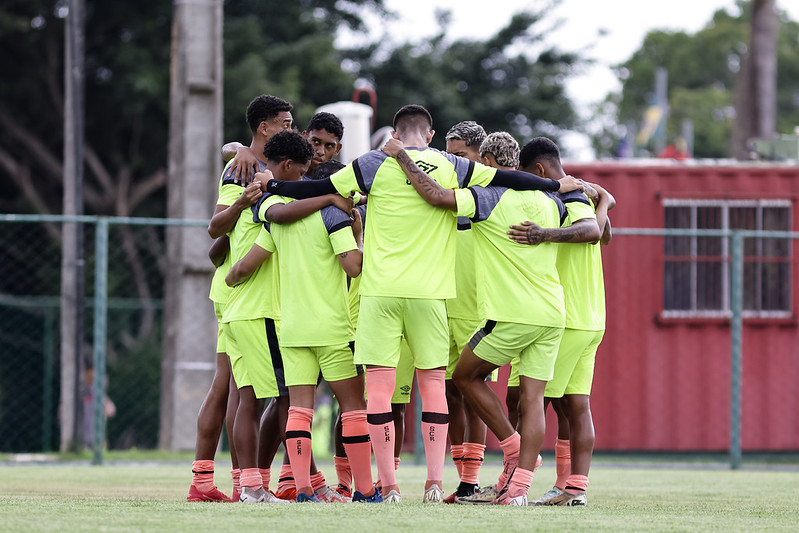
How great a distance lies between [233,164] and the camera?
688 cm

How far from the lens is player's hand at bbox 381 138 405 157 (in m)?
6.39

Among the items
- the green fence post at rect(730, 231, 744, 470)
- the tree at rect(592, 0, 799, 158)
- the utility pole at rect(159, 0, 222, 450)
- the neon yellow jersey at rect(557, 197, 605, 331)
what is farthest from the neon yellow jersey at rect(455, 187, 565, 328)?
the tree at rect(592, 0, 799, 158)

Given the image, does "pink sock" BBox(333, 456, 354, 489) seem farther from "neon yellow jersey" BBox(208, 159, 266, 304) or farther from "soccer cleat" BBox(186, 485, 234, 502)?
"neon yellow jersey" BBox(208, 159, 266, 304)

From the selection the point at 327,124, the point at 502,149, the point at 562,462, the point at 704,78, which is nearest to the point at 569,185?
the point at 502,149

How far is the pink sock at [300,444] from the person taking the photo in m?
6.42

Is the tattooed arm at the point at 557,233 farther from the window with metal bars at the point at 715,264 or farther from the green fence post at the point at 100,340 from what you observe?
the window with metal bars at the point at 715,264

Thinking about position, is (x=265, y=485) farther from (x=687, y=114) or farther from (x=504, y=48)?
(x=687, y=114)

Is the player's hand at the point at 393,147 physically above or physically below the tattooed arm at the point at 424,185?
above

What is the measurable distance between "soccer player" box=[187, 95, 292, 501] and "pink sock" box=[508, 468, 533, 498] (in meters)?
1.48

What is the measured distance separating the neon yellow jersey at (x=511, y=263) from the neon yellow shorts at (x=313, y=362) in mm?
729

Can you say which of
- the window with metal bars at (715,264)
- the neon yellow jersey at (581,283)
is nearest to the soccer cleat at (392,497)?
the neon yellow jersey at (581,283)

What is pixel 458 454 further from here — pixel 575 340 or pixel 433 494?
pixel 575 340

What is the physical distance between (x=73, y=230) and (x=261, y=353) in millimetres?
8353

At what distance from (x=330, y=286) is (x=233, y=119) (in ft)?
45.8
